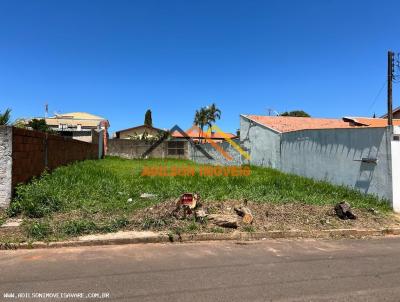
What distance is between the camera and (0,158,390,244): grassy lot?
685 centimetres

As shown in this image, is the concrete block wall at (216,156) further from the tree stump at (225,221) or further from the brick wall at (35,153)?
the tree stump at (225,221)

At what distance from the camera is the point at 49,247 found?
596cm

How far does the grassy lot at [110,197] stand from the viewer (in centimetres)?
685

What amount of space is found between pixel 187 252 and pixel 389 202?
23.1 feet

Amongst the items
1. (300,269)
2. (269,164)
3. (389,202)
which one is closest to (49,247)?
(300,269)

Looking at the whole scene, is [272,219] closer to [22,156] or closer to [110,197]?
[110,197]

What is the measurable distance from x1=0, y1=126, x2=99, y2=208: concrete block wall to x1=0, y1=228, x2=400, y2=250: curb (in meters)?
2.56

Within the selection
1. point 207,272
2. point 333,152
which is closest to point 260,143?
point 333,152

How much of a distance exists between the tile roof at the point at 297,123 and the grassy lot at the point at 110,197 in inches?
364

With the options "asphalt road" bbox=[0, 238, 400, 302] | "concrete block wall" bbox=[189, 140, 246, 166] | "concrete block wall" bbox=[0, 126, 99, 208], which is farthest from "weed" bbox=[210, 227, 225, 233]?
"concrete block wall" bbox=[189, 140, 246, 166]

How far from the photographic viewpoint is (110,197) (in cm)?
933

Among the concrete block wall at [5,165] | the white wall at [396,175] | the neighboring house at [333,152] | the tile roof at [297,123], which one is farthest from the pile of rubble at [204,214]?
the tile roof at [297,123]

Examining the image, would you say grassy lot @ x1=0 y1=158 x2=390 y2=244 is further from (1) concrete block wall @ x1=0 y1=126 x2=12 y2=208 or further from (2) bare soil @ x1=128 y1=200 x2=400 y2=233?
(2) bare soil @ x1=128 y1=200 x2=400 y2=233

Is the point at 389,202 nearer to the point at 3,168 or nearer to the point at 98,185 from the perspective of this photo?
the point at 98,185
